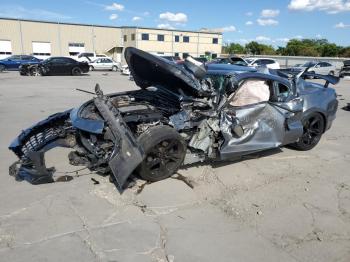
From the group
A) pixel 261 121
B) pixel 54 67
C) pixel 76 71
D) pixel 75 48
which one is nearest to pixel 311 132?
pixel 261 121

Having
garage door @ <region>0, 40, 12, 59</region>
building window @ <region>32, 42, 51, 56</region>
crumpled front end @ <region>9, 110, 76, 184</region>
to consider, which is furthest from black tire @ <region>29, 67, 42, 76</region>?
building window @ <region>32, 42, 51, 56</region>

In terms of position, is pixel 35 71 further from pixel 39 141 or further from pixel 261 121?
pixel 261 121

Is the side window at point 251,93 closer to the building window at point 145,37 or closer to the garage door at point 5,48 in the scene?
the garage door at point 5,48

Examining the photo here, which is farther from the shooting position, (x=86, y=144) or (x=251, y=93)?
(x=251, y=93)

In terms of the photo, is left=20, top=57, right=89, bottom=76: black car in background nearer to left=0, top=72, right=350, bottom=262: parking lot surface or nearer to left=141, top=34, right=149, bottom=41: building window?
left=0, top=72, right=350, bottom=262: parking lot surface

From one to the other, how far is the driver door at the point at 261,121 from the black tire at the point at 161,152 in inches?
27.3

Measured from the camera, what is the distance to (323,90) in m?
7.06

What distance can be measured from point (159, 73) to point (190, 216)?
8.15 feet

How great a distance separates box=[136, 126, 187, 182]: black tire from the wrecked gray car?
14mm

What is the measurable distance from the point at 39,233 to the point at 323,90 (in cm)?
585

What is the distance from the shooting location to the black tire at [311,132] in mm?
6713

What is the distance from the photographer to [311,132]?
6836mm

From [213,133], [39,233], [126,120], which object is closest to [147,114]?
[126,120]

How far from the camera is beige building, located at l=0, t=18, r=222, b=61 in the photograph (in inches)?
1852
